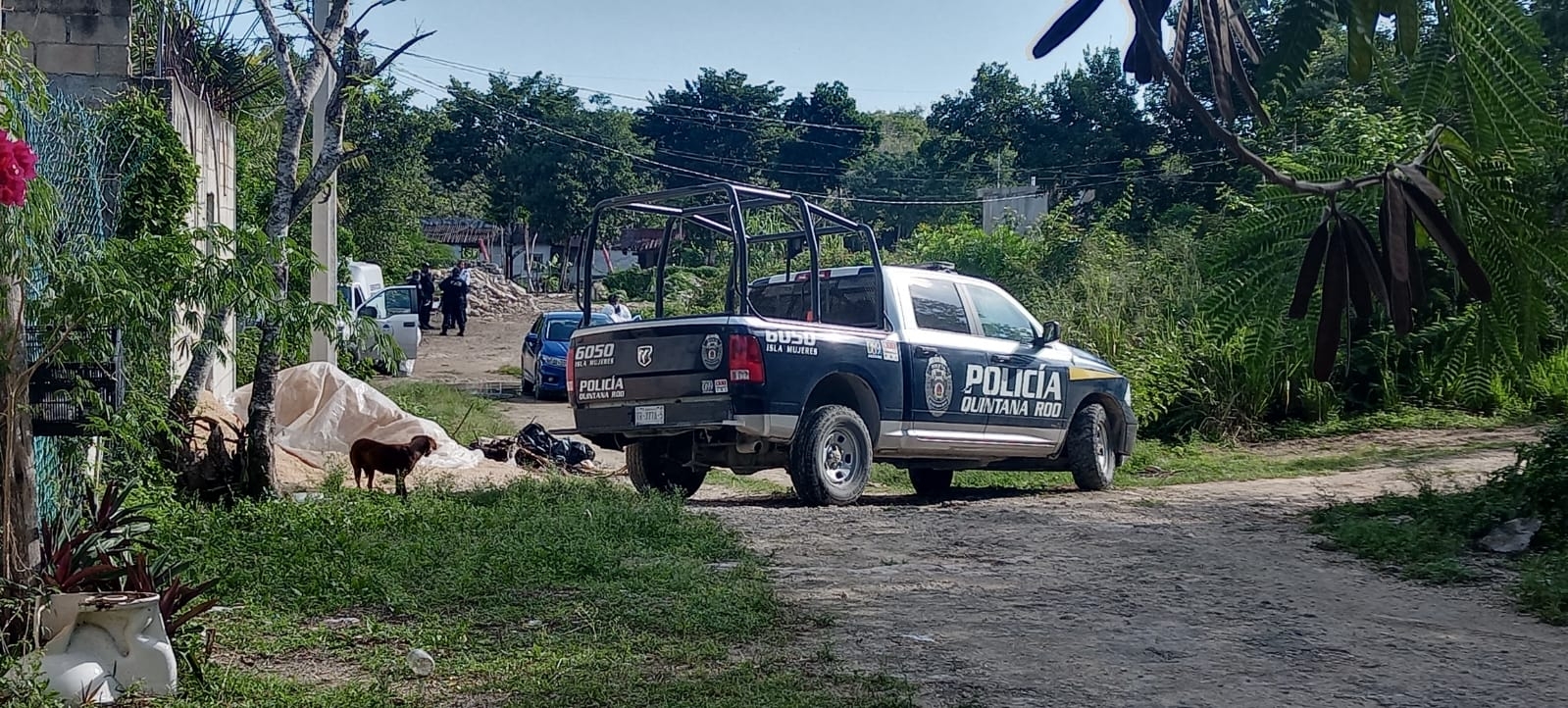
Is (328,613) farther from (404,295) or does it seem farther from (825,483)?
(404,295)

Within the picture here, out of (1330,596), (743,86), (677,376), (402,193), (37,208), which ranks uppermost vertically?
(743,86)

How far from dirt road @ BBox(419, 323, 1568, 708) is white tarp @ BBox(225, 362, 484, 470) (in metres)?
4.33

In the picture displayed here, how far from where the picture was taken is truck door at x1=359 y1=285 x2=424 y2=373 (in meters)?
26.3

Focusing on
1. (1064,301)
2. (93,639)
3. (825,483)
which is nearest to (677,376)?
(825,483)

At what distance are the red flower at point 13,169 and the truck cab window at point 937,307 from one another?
742cm

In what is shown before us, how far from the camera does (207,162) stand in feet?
43.6

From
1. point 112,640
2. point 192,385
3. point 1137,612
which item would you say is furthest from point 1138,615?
point 192,385

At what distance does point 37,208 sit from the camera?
476cm

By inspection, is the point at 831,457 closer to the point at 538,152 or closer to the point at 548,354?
the point at 548,354

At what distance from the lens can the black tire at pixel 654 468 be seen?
10906mm

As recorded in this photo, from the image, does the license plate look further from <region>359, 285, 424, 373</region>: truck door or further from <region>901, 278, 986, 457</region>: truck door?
<region>359, 285, 424, 373</region>: truck door

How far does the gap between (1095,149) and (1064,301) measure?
21.7 m

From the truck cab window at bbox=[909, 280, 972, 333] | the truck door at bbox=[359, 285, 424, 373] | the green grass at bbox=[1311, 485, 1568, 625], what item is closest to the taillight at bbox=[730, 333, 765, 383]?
the truck cab window at bbox=[909, 280, 972, 333]

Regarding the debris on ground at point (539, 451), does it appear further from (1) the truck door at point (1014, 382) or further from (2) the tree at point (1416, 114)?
(2) the tree at point (1416, 114)
